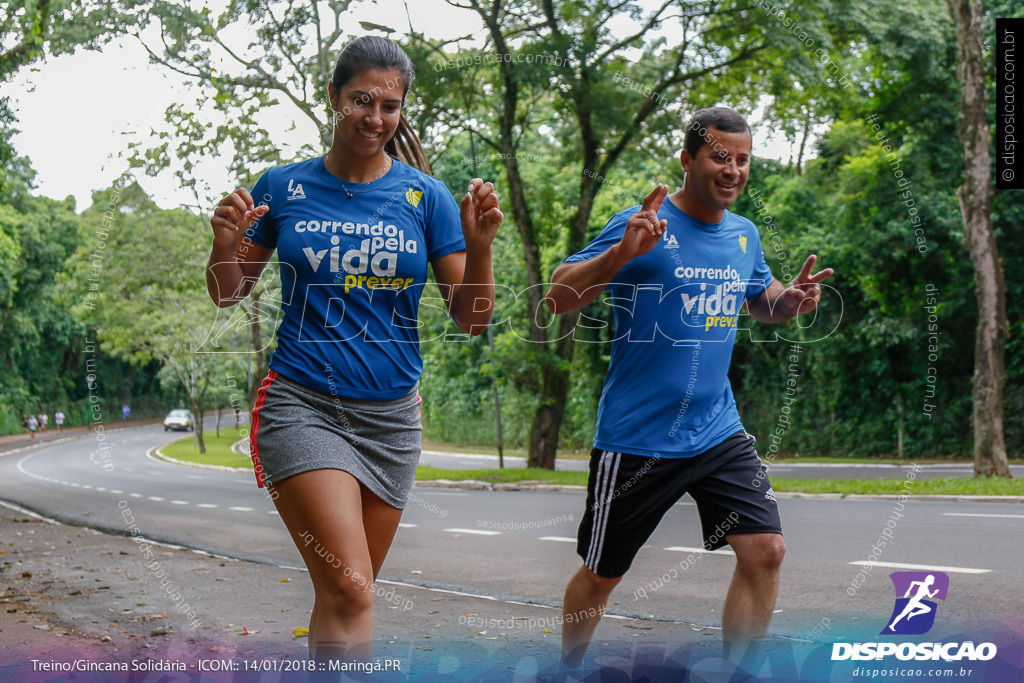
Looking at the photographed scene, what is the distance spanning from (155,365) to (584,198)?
38.4 m

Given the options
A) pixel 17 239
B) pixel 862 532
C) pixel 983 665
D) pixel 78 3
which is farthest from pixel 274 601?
pixel 17 239

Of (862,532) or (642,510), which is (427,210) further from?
(862,532)

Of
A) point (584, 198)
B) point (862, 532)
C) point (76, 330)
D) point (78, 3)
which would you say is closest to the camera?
point (862, 532)

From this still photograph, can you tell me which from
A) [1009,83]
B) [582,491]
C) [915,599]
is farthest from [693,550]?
[582,491]

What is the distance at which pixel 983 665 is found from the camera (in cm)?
378

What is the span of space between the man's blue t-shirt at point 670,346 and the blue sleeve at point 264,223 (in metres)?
1.07

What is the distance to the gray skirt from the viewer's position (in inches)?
117

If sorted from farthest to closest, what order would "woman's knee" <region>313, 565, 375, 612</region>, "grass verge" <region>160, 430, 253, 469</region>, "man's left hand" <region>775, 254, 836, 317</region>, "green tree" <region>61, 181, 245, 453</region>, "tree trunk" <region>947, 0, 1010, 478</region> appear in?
"grass verge" <region>160, 430, 253, 469</region> → "green tree" <region>61, 181, 245, 453</region> → "tree trunk" <region>947, 0, 1010, 478</region> → "man's left hand" <region>775, 254, 836, 317</region> → "woman's knee" <region>313, 565, 375, 612</region>

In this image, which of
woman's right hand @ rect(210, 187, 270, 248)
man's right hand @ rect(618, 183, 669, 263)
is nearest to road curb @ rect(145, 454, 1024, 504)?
man's right hand @ rect(618, 183, 669, 263)

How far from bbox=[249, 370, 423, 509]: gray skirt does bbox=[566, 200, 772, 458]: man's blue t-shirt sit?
2.65 ft

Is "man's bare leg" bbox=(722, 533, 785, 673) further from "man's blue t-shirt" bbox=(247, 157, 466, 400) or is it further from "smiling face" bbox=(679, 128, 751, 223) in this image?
"man's blue t-shirt" bbox=(247, 157, 466, 400)

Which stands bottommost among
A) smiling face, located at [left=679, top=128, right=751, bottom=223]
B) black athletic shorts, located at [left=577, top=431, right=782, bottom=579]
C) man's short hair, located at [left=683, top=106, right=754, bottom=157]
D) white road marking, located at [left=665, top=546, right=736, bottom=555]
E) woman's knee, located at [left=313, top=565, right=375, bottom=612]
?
white road marking, located at [left=665, top=546, right=736, bottom=555]

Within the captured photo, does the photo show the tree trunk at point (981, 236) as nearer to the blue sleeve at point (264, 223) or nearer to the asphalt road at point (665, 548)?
the asphalt road at point (665, 548)

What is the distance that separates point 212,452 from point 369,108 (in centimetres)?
3226
